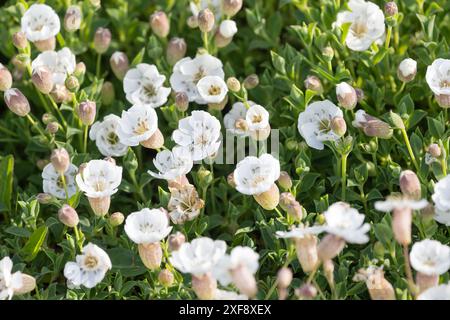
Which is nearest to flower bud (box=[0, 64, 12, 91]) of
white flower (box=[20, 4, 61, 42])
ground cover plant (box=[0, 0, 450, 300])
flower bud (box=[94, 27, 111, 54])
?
ground cover plant (box=[0, 0, 450, 300])

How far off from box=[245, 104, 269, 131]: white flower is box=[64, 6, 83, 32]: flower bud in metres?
0.82

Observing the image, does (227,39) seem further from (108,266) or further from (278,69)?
(108,266)

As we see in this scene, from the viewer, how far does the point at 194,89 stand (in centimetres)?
284

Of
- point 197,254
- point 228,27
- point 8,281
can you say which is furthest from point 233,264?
point 228,27

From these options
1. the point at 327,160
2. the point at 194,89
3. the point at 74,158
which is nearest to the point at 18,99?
the point at 74,158

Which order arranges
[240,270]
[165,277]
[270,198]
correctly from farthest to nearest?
[270,198]
[165,277]
[240,270]

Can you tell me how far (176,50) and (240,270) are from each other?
4.00 feet

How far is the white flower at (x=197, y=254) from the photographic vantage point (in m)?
2.12

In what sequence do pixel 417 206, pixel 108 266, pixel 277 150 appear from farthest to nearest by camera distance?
pixel 277 150
pixel 108 266
pixel 417 206

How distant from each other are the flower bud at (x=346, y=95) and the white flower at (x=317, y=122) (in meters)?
0.04

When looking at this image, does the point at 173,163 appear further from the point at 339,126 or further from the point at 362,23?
the point at 362,23

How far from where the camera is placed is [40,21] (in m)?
2.96
